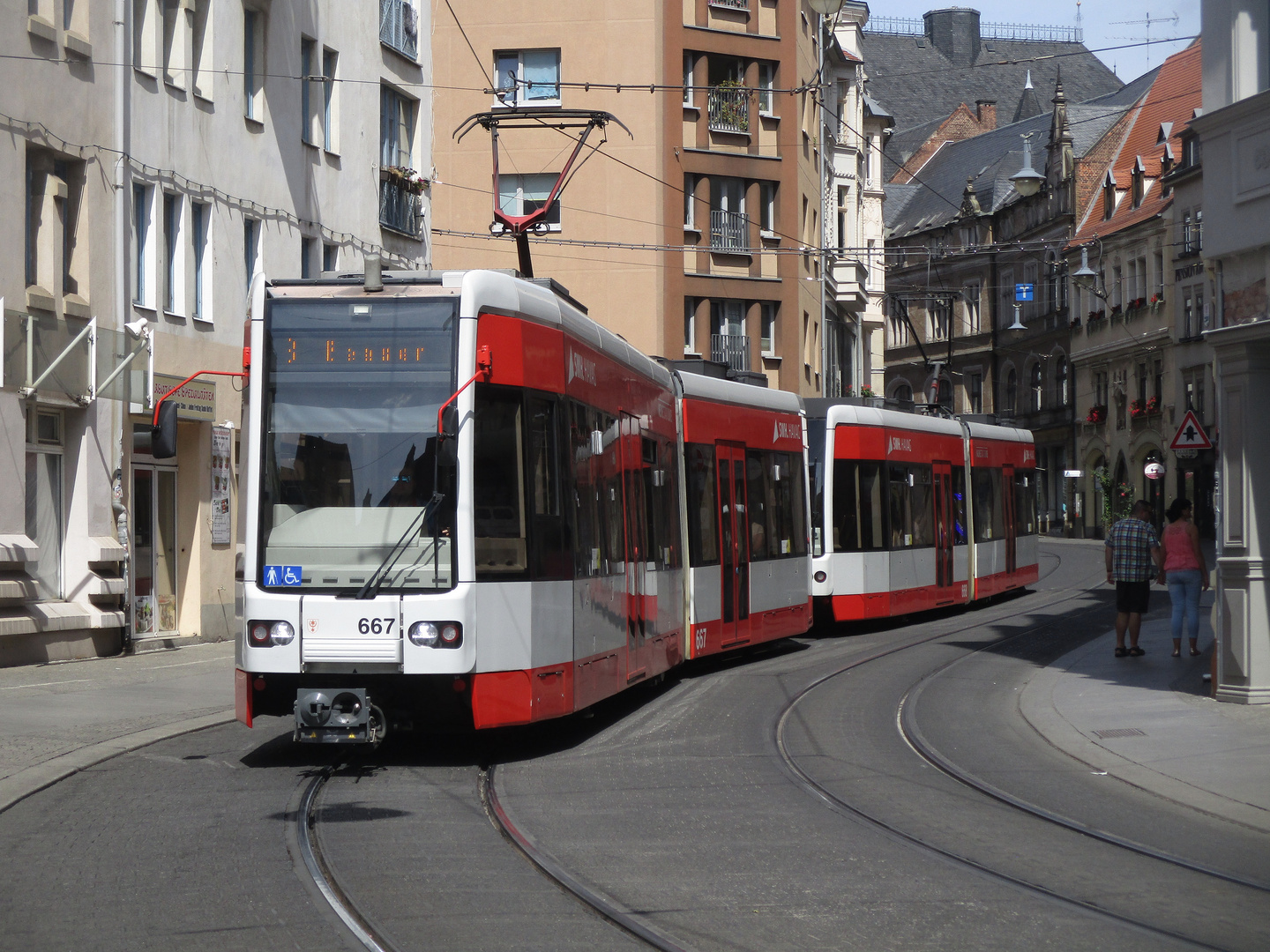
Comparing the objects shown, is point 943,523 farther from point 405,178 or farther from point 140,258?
point 140,258

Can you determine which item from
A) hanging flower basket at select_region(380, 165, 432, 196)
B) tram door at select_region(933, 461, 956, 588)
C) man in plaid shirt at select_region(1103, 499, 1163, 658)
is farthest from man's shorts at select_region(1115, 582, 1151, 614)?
hanging flower basket at select_region(380, 165, 432, 196)

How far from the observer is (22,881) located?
7738 mm

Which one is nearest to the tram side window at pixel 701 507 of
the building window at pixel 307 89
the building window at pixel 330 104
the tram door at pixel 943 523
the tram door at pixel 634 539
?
the tram door at pixel 634 539

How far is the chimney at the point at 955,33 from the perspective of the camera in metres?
116

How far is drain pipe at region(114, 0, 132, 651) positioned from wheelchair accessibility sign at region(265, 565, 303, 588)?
11699 mm

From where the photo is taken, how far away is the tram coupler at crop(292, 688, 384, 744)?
35.0 ft

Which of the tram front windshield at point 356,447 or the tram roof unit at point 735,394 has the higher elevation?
the tram roof unit at point 735,394

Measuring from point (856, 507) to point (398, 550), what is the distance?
14038mm

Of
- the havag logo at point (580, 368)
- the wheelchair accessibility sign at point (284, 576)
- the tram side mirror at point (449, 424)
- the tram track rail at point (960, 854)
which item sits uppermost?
the havag logo at point (580, 368)

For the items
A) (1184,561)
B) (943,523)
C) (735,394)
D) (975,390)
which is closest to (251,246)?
(735,394)

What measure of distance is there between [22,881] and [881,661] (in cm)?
1326

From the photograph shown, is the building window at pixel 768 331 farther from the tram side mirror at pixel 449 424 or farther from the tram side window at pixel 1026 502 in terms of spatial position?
the tram side mirror at pixel 449 424

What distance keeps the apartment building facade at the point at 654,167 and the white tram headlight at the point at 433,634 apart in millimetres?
32851

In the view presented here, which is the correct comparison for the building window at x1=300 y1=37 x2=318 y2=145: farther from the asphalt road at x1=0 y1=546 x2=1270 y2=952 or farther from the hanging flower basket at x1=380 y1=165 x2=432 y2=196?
the asphalt road at x1=0 y1=546 x2=1270 y2=952
